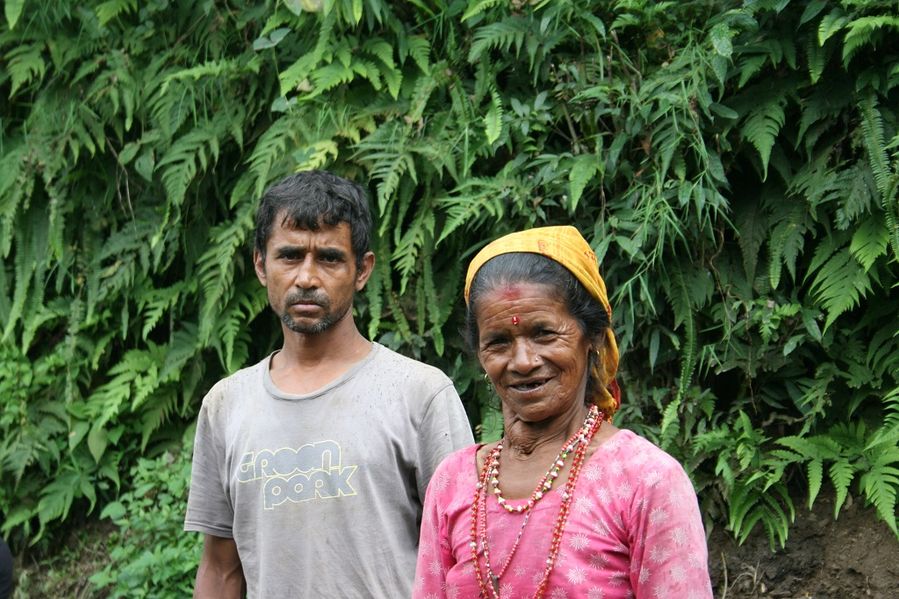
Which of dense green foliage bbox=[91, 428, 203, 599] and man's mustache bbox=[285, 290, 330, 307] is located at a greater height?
man's mustache bbox=[285, 290, 330, 307]

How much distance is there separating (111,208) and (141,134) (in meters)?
0.48

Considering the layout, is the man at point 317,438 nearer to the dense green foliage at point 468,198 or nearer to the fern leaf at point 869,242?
the dense green foliage at point 468,198

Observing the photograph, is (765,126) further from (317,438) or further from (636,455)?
(636,455)

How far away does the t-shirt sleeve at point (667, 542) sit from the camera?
2207 mm

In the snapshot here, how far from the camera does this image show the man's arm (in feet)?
11.6

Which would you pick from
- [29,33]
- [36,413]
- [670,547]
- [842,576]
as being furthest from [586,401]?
[29,33]

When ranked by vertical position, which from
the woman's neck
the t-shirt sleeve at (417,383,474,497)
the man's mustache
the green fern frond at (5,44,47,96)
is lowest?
the woman's neck

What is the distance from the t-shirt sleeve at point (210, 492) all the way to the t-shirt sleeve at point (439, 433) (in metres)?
0.64

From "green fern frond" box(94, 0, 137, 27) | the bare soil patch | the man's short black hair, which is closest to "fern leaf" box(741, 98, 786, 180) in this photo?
the bare soil patch

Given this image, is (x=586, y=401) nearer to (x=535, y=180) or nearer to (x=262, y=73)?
(x=535, y=180)

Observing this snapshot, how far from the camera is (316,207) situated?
11.5ft

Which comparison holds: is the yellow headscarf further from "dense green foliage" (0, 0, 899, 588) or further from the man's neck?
"dense green foliage" (0, 0, 899, 588)

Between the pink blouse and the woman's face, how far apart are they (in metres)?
0.16

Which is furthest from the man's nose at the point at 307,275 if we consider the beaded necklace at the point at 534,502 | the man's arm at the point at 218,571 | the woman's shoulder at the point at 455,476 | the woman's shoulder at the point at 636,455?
the woman's shoulder at the point at 636,455
